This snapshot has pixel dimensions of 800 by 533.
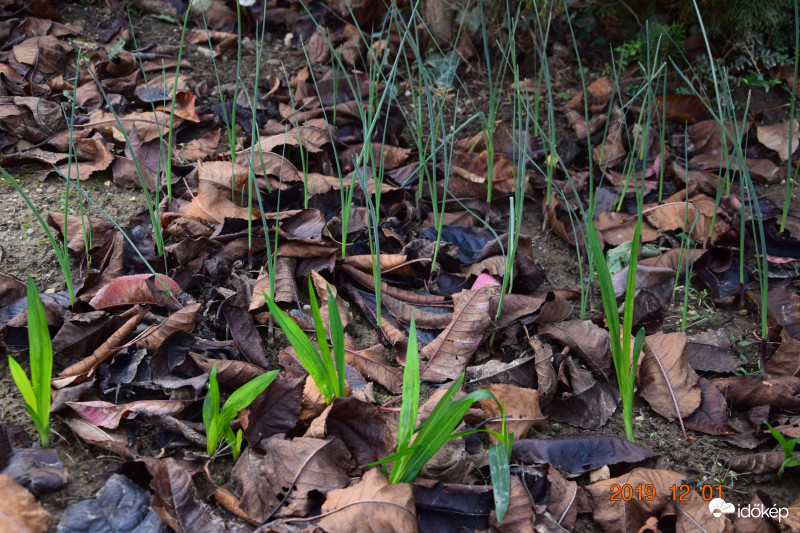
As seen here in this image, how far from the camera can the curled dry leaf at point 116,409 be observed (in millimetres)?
1247

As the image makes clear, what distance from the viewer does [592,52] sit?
289cm

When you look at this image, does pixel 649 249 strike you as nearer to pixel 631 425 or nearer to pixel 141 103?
pixel 631 425

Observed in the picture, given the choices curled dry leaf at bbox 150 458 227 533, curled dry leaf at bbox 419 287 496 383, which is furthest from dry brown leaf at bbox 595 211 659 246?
curled dry leaf at bbox 150 458 227 533

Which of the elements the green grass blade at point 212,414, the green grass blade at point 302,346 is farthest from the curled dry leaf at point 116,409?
the green grass blade at point 302,346

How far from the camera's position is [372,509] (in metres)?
1.12

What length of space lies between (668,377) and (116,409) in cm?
119

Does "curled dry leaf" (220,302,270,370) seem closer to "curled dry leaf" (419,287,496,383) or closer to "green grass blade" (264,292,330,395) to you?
"green grass blade" (264,292,330,395)

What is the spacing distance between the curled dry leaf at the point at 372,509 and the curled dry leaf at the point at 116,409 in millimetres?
377

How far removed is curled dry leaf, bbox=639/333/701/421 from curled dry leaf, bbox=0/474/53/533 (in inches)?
48.3

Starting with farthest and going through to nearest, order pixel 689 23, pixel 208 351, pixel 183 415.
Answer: pixel 689 23 → pixel 208 351 → pixel 183 415

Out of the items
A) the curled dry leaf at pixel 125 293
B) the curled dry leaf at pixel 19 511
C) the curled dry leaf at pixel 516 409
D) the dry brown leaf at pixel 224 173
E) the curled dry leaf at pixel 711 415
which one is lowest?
the curled dry leaf at pixel 711 415

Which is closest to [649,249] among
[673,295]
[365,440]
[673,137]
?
[673,295]

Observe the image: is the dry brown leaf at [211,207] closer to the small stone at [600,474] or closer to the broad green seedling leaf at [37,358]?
the broad green seedling leaf at [37,358]

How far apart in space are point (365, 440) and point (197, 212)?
34.9 inches
